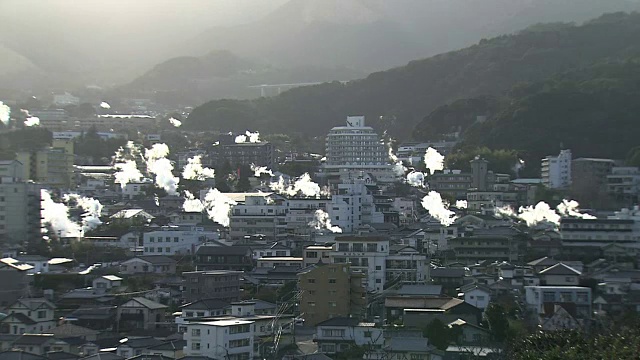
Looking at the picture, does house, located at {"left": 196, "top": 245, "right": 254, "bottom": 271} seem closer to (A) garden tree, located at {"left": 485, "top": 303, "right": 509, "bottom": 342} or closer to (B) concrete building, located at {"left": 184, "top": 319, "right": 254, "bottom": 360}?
(B) concrete building, located at {"left": 184, "top": 319, "right": 254, "bottom": 360}

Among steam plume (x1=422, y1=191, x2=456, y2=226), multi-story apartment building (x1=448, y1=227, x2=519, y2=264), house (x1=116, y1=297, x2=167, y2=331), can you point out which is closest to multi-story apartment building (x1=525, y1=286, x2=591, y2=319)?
multi-story apartment building (x1=448, y1=227, x2=519, y2=264)

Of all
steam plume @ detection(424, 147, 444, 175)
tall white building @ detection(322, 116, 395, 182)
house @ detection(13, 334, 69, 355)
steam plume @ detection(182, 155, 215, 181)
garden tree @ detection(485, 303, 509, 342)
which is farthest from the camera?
tall white building @ detection(322, 116, 395, 182)

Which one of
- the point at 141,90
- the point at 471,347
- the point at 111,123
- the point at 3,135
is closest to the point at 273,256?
the point at 471,347

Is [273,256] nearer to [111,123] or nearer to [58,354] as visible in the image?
[58,354]

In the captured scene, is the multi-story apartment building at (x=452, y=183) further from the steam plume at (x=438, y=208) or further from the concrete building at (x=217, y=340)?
the concrete building at (x=217, y=340)

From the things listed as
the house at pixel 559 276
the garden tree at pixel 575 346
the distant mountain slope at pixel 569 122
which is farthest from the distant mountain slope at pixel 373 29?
the garden tree at pixel 575 346

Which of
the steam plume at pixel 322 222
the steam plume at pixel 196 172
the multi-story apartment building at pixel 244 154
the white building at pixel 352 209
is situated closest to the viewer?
the steam plume at pixel 322 222
